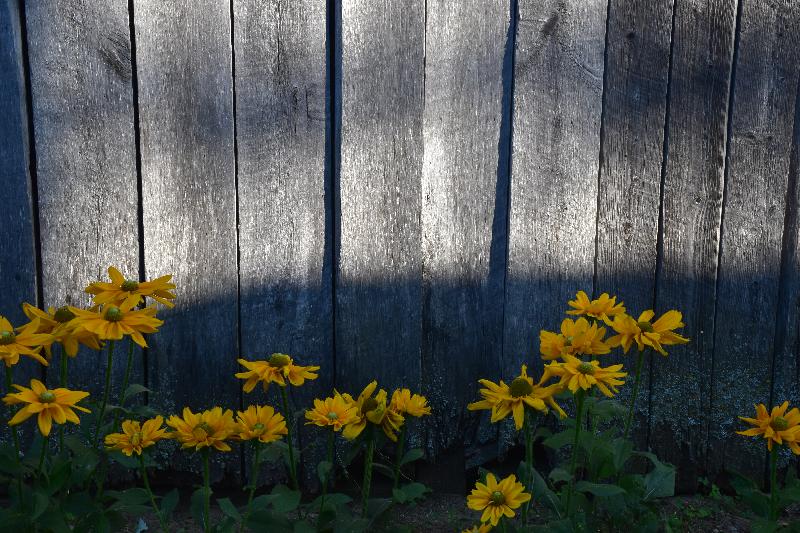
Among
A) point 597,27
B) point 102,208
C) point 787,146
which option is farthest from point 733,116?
point 102,208

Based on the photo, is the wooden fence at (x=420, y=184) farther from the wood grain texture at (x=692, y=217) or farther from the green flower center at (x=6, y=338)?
the green flower center at (x=6, y=338)

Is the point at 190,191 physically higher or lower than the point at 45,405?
higher

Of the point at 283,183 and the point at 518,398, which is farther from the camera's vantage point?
the point at 283,183

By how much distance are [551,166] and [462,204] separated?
0.95 feet

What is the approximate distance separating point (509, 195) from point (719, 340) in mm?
841

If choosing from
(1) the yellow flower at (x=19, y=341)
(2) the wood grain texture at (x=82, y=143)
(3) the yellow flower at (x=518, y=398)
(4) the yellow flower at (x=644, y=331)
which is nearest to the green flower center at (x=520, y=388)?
(3) the yellow flower at (x=518, y=398)

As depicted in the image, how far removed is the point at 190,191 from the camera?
2424 mm

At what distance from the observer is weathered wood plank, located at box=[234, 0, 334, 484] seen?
241 centimetres

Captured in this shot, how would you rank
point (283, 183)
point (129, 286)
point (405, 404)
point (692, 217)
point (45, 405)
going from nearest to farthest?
point (45, 405), point (129, 286), point (405, 404), point (283, 183), point (692, 217)

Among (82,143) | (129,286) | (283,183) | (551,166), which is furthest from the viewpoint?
(551,166)

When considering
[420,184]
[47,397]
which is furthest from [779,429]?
[47,397]

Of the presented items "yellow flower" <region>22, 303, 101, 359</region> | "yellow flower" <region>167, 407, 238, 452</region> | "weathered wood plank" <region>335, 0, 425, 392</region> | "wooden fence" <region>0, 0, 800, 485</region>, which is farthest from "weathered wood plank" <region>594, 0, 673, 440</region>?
"yellow flower" <region>22, 303, 101, 359</region>

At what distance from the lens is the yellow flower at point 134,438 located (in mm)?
1914

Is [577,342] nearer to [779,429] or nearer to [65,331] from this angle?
[779,429]
